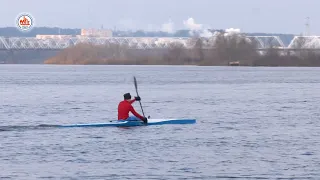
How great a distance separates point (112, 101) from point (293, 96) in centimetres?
1530

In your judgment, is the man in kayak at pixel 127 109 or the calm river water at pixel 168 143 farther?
the man in kayak at pixel 127 109

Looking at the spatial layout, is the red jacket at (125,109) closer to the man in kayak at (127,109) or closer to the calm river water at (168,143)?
the man in kayak at (127,109)

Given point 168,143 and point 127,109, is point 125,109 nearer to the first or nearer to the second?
point 127,109

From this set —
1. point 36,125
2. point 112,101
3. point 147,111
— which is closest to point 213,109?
point 147,111

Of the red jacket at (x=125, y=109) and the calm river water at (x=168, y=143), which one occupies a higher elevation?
the red jacket at (x=125, y=109)

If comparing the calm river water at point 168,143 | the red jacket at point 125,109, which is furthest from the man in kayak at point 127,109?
the calm river water at point 168,143

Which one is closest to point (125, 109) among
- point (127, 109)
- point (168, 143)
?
point (127, 109)

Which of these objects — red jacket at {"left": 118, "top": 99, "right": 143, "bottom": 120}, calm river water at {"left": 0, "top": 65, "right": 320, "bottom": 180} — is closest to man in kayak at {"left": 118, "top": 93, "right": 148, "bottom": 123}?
red jacket at {"left": 118, "top": 99, "right": 143, "bottom": 120}

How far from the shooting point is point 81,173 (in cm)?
2766

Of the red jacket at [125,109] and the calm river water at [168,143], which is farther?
the red jacket at [125,109]

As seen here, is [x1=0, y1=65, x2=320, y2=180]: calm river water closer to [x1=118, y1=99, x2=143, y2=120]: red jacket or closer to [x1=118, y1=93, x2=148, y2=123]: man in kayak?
[x1=118, y1=93, x2=148, y2=123]: man in kayak

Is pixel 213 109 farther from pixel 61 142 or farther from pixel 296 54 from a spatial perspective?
pixel 296 54

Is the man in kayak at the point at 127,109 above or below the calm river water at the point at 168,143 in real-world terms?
above

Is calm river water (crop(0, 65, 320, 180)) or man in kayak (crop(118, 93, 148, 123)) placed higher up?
man in kayak (crop(118, 93, 148, 123))
